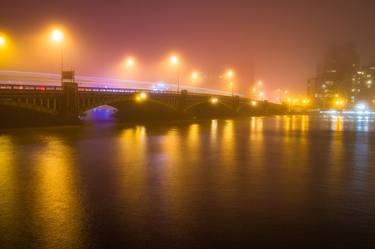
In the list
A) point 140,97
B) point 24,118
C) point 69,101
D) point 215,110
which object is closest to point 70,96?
point 69,101

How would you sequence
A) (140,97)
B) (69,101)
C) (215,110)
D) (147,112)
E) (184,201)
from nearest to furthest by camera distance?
1. (184,201)
2. (69,101)
3. (140,97)
4. (147,112)
5. (215,110)

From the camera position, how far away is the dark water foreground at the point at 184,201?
8617 mm

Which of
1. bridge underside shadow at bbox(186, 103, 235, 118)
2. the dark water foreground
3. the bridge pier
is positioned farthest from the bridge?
the dark water foreground

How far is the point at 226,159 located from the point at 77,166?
7552mm

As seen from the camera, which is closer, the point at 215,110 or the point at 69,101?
the point at 69,101

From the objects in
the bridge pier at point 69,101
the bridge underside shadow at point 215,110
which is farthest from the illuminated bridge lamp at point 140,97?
the bridge underside shadow at point 215,110

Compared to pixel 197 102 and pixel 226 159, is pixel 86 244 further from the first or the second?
pixel 197 102

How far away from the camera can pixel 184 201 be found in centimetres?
1173

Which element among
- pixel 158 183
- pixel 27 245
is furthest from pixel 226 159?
pixel 27 245

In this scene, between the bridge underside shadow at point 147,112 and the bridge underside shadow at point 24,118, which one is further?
the bridge underside shadow at point 147,112

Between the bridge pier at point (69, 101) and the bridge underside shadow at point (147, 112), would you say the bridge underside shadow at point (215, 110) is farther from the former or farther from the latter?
the bridge pier at point (69, 101)

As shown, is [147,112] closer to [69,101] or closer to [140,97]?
[140,97]

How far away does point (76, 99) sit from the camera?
167 ft

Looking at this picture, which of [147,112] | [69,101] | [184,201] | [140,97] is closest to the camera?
[184,201]
